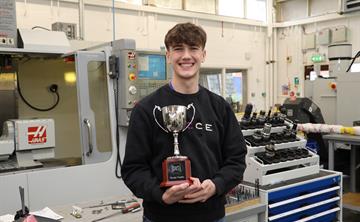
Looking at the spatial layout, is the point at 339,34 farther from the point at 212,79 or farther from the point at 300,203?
the point at 300,203

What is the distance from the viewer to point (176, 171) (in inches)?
44.8

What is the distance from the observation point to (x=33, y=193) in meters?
2.35

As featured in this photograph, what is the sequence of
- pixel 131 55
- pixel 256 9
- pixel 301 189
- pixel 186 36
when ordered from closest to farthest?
1. pixel 186 36
2. pixel 301 189
3. pixel 131 55
4. pixel 256 9

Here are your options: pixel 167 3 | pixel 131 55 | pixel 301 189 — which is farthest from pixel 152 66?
pixel 167 3

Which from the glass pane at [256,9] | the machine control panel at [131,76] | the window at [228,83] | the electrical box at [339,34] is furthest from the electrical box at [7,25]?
the electrical box at [339,34]

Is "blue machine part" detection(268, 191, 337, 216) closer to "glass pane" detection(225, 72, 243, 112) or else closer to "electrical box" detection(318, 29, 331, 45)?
"glass pane" detection(225, 72, 243, 112)

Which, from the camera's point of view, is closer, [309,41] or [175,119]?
[175,119]

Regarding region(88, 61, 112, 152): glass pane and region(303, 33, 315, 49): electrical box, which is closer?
region(88, 61, 112, 152): glass pane

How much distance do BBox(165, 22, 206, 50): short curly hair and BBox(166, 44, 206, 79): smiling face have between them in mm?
14

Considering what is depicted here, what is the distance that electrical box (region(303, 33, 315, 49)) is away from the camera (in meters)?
6.52

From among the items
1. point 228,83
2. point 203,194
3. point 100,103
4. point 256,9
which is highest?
point 256,9

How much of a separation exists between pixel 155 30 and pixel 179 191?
15.3ft

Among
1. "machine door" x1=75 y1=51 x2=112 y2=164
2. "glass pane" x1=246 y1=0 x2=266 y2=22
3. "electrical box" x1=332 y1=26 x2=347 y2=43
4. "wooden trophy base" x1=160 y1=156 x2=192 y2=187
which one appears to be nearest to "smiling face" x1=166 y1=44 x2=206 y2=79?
"wooden trophy base" x1=160 y1=156 x2=192 y2=187

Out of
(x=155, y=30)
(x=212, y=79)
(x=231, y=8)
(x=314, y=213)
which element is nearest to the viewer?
(x=314, y=213)
